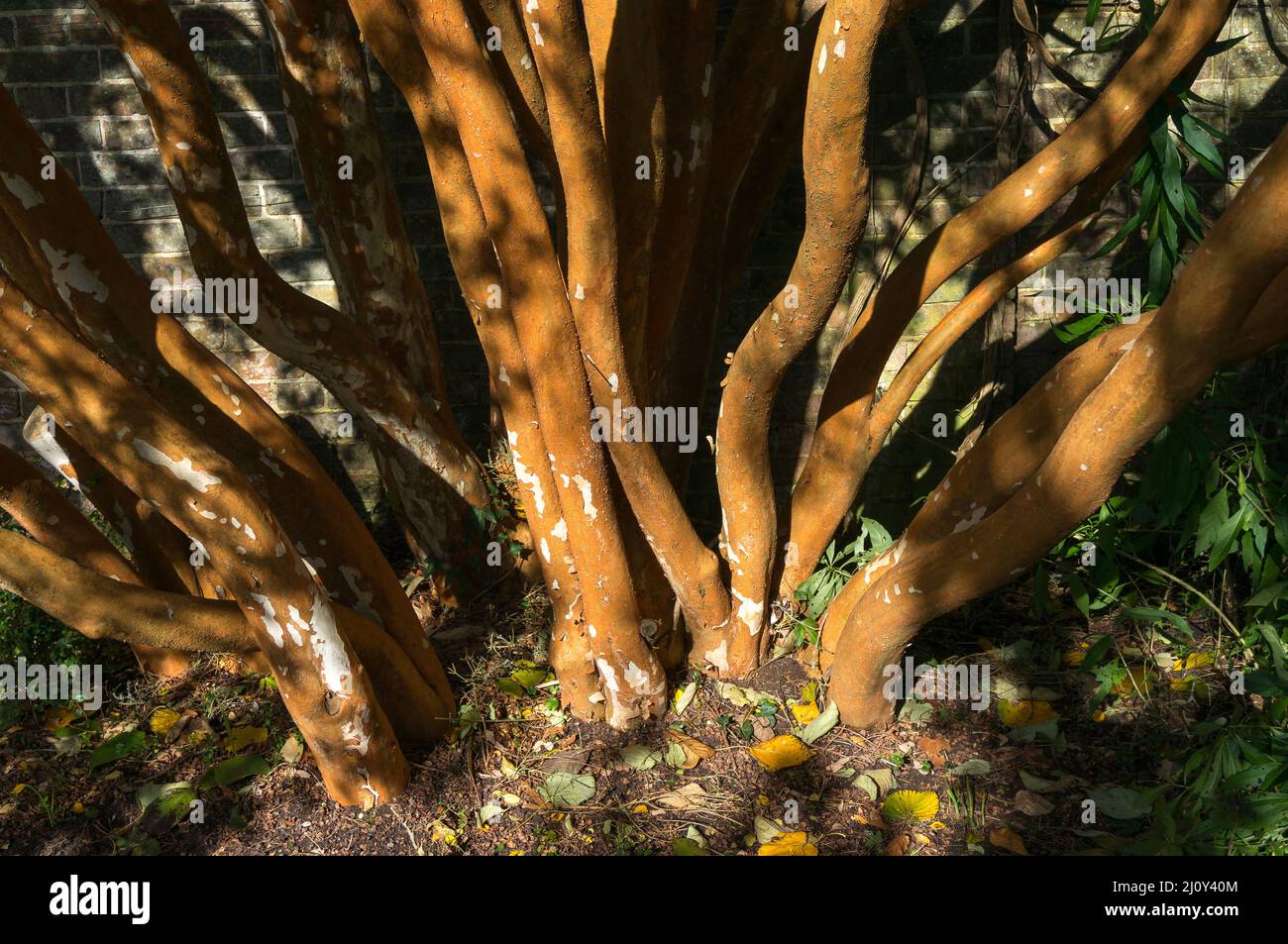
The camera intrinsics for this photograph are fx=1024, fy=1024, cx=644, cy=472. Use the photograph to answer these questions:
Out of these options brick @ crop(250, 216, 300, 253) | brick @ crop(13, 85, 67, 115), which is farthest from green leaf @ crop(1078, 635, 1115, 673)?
brick @ crop(13, 85, 67, 115)

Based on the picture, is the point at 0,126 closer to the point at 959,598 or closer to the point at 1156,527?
the point at 959,598

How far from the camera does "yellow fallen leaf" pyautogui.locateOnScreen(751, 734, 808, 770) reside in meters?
2.97

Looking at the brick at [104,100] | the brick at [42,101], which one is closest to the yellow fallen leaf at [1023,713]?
the brick at [104,100]

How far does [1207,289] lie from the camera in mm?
1825

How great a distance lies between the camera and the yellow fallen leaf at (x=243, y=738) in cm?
312

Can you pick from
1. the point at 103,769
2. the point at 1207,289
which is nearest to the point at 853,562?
the point at 1207,289

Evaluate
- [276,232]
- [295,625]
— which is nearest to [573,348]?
[295,625]

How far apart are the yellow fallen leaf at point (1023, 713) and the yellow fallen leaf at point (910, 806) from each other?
42 cm

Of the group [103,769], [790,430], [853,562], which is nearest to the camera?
[103,769]

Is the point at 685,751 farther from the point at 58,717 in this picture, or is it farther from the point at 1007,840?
the point at 58,717

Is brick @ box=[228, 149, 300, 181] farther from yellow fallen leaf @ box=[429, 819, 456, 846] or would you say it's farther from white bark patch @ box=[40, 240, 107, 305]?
yellow fallen leaf @ box=[429, 819, 456, 846]

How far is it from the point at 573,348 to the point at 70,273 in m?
1.22

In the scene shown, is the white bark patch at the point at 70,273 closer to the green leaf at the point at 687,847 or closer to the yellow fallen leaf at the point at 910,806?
the green leaf at the point at 687,847

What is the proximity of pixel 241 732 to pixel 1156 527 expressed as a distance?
3001 mm
